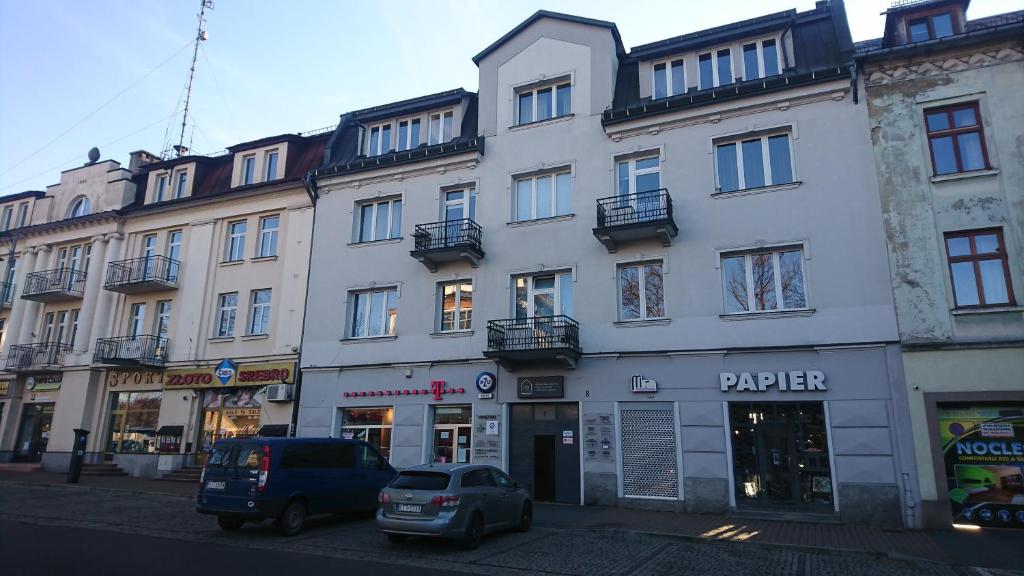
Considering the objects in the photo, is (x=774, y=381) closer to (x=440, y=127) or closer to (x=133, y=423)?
(x=440, y=127)

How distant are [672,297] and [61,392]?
1002 inches

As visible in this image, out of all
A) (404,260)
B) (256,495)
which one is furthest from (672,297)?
(256,495)

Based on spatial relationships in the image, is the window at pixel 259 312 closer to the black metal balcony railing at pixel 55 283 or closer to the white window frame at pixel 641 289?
the black metal balcony railing at pixel 55 283

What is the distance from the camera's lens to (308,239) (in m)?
22.8

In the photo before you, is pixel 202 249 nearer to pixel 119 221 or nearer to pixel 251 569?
pixel 119 221

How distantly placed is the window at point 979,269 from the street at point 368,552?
267 inches

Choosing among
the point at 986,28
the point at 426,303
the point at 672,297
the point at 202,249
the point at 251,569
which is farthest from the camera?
the point at 202,249

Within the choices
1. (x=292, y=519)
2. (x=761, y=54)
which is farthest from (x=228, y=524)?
(x=761, y=54)

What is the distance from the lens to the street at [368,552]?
30.2 feet

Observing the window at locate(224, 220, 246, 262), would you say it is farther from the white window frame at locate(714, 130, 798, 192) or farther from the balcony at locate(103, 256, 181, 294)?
the white window frame at locate(714, 130, 798, 192)

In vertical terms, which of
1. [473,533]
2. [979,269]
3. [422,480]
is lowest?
[473,533]

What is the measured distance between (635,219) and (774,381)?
216 inches

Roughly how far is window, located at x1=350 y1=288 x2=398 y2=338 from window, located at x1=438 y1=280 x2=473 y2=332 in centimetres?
170

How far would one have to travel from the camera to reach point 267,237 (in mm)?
24188
